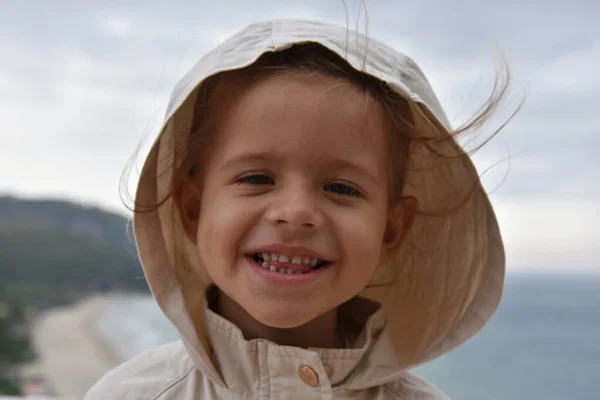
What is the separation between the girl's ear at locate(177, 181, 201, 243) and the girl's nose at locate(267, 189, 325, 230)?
0.18 metres

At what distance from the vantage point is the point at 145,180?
2.52ft

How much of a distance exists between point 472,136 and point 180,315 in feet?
1.41

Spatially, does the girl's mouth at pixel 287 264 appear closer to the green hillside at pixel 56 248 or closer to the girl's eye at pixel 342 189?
the girl's eye at pixel 342 189

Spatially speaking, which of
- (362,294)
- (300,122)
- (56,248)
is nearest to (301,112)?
(300,122)

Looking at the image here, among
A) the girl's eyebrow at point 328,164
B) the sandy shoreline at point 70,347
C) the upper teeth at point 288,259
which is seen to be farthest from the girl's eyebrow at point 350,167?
the sandy shoreline at point 70,347

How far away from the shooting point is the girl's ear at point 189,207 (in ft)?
2.59

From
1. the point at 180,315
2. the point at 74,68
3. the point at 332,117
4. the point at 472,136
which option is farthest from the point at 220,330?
the point at 74,68

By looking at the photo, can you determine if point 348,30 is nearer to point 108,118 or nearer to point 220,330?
point 220,330

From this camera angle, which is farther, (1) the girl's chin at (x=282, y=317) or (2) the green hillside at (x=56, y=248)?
(2) the green hillside at (x=56, y=248)

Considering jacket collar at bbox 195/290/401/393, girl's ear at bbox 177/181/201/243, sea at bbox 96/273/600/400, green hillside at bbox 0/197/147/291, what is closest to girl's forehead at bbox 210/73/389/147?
girl's ear at bbox 177/181/201/243

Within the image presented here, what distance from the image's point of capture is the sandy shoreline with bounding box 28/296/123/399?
7.93 feet

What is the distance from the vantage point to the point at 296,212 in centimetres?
63

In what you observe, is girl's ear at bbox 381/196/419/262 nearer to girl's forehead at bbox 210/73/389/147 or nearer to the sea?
girl's forehead at bbox 210/73/389/147

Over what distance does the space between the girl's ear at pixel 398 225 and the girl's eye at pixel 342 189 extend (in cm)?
14
